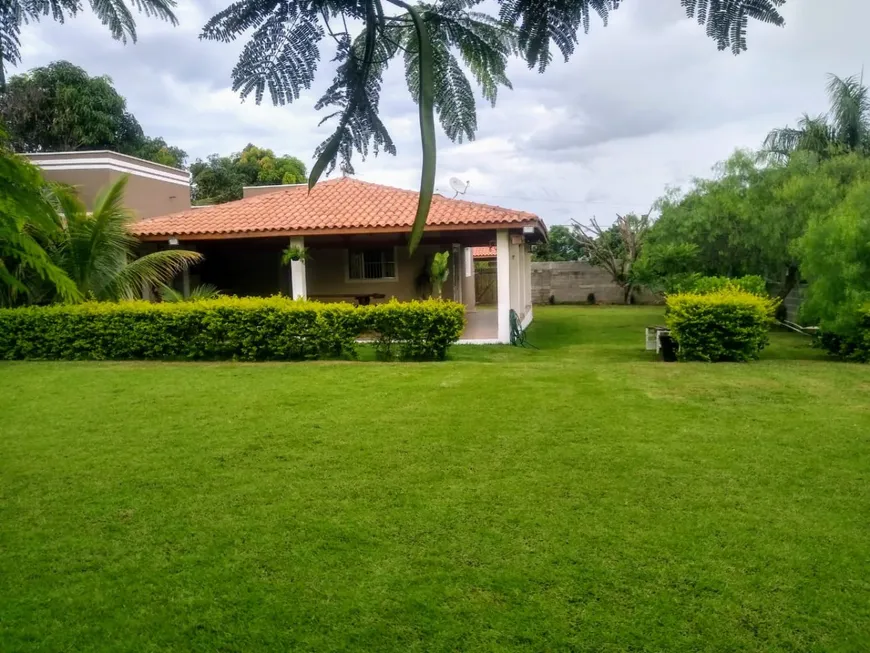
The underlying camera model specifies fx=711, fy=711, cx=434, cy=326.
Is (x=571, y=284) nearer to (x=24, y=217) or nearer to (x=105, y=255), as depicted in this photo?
(x=105, y=255)

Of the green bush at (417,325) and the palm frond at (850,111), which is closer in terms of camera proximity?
the green bush at (417,325)

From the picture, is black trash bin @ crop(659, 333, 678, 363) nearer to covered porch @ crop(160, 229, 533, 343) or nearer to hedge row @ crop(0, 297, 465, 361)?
covered porch @ crop(160, 229, 533, 343)

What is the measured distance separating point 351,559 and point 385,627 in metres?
0.77

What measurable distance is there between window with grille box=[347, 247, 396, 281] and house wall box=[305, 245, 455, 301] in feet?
0.49

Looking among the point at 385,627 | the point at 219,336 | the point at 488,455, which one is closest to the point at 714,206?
Answer: the point at 219,336

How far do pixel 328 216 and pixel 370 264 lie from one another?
2786 millimetres

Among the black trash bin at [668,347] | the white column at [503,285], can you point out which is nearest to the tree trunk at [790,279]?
the black trash bin at [668,347]

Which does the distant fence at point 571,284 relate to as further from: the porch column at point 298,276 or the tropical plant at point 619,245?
the porch column at point 298,276

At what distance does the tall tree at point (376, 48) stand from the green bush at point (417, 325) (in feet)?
33.3

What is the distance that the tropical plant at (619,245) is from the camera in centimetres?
3008

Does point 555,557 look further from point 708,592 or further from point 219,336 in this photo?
point 219,336

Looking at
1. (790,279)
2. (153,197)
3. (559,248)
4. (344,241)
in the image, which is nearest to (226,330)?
(344,241)

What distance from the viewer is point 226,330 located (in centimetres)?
1202

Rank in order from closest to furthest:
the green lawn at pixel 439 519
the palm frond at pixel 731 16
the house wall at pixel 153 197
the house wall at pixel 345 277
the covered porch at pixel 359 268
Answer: the palm frond at pixel 731 16 < the green lawn at pixel 439 519 < the covered porch at pixel 359 268 < the house wall at pixel 345 277 < the house wall at pixel 153 197
